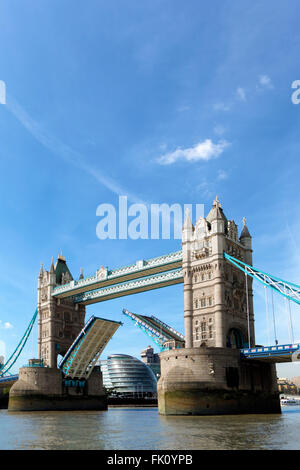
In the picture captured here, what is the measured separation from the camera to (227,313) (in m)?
59.1

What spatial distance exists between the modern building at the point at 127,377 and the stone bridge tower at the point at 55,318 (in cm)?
4072

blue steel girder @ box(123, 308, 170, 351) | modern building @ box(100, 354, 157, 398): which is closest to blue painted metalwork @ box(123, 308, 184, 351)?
blue steel girder @ box(123, 308, 170, 351)

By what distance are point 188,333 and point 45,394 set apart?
2551 cm

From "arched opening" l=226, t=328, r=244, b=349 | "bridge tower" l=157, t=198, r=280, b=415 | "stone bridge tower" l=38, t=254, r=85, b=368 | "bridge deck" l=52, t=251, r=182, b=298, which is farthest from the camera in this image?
"stone bridge tower" l=38, t=254, r=85, b=368

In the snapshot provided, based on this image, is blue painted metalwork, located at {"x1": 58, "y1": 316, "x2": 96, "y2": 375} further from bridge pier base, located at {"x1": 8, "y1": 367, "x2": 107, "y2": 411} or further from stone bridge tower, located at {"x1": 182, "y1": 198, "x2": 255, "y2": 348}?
stone bridge tower, located at {"x1": 182, "y1": 198, "x2": 255, "y2": 348}

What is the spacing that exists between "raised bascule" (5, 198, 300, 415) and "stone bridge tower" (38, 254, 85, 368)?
17 cm

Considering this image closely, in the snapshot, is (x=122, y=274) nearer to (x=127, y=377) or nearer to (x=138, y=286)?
(x=138, y=286)

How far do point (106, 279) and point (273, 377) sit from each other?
2764 cm

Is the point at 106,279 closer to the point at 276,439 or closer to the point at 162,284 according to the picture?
the point at 162,284

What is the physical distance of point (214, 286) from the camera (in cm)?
5919

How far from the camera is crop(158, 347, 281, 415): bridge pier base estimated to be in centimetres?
5041

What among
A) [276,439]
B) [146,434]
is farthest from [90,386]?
[276,439]

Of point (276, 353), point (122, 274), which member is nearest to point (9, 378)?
point (122, 274)

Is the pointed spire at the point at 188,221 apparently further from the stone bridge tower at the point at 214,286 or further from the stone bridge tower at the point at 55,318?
the stone bridge tower at the point at 55,318
